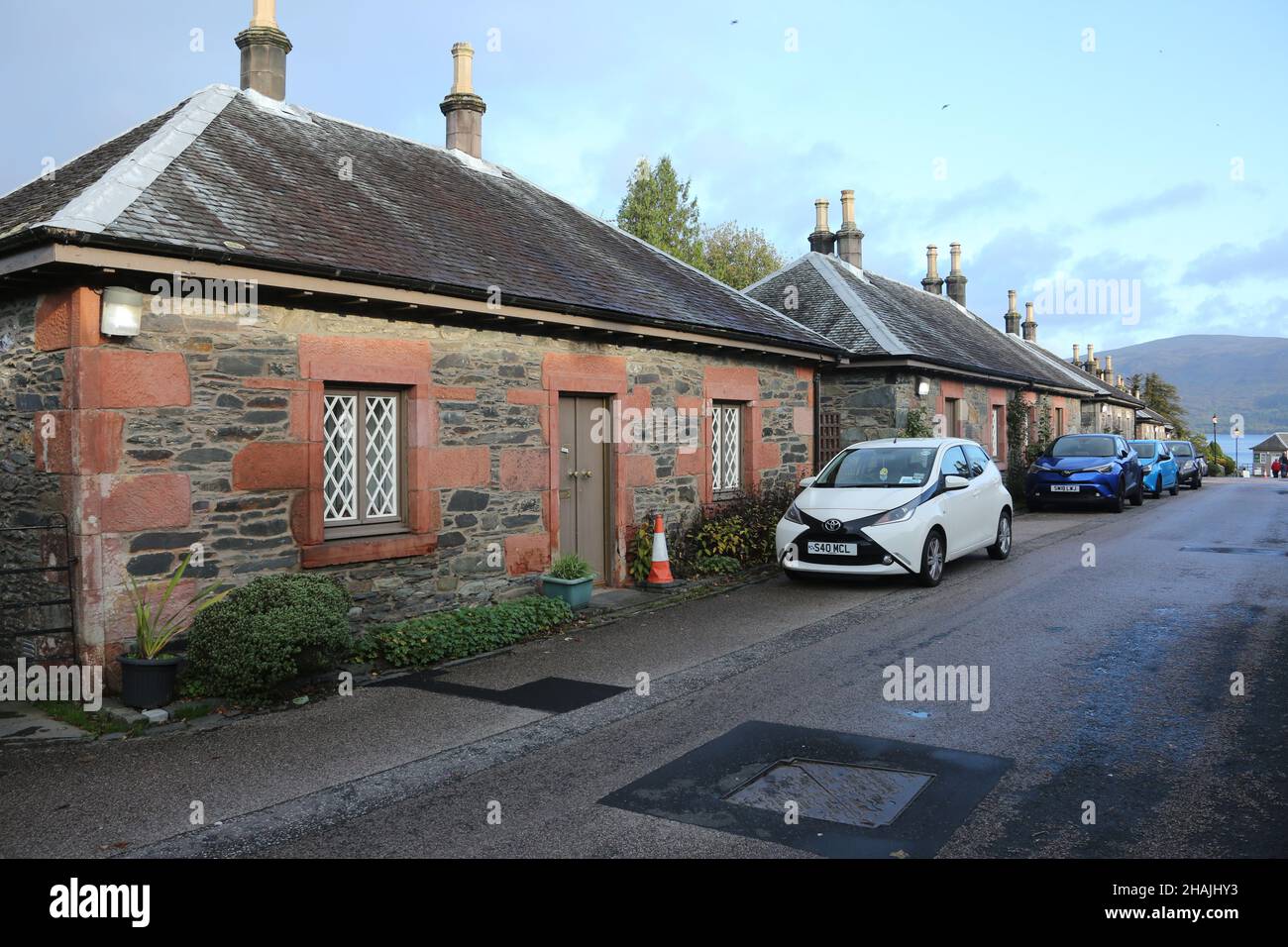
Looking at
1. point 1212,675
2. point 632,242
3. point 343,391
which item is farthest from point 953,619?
point 632,242

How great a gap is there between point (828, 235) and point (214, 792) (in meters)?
22.5

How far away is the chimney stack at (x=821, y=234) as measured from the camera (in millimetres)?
24703

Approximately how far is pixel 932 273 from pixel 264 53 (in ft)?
74.8

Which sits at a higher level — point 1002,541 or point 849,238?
point 849,238

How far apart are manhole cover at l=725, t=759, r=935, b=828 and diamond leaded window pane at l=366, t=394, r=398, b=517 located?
5066 mm

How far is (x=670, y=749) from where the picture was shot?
5355mm

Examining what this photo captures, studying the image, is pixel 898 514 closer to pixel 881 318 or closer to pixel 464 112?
pixel 464 112

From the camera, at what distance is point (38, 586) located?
23.9ft

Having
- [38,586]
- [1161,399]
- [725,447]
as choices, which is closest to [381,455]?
[38,586]

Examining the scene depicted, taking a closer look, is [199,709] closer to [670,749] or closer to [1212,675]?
[670,749]

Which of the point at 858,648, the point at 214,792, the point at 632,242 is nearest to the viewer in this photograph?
the point at 214,792

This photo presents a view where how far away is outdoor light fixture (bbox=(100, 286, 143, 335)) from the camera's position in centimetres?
677

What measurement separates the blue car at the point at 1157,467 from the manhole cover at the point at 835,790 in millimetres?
22331

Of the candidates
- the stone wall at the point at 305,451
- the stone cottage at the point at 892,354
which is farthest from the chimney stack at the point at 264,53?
the stone cottage at the point at 892,354
